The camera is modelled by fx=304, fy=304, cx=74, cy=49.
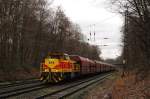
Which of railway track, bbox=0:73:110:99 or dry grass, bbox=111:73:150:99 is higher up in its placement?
dry grass, bbox=111:73:150:99

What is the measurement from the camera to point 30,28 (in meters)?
49.0

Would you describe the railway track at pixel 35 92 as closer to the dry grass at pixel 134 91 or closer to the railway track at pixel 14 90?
the railway track at pixel 14 90

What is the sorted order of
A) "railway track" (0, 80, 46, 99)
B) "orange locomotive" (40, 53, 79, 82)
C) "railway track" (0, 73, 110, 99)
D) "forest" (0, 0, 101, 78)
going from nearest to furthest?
"railway track" (0, 73, 110, 99), "railway track" (0, 80, 46, 99), "orange locomotive" (40, 53, 79, 82), "forest" (0, 0, 101, 78)

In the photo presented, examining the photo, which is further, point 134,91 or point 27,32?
point 27,32

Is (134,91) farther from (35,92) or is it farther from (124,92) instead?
(35,92)

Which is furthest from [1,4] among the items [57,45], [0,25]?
[57,45]

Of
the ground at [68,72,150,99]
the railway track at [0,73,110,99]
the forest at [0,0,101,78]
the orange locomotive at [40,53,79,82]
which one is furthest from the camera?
the forest at [0,0,101,78]

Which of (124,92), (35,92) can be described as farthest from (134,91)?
(35,92)

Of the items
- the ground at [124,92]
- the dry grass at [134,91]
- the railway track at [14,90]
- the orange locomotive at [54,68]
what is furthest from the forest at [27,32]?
the dry grass at [134,91]

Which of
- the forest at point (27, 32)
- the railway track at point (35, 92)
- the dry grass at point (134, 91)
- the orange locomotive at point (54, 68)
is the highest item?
the forest at point (27, 32)

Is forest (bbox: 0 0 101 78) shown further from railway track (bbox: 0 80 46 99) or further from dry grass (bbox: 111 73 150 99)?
dry grass (bbox: 111 73 150 99)

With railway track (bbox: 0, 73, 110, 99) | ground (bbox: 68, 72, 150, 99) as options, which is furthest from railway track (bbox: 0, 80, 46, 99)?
ground (bbox: 68, 72, 150, 99)

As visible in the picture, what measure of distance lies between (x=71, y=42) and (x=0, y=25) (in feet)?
143

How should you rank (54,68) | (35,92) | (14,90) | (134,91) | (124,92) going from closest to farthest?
(134,91)
(124,92)
(35,92)
(14,90)
(54,68)
